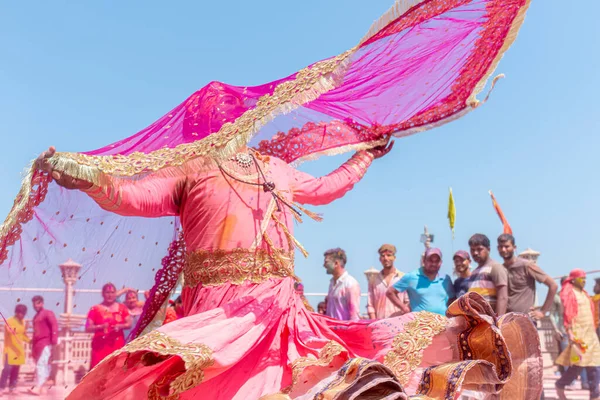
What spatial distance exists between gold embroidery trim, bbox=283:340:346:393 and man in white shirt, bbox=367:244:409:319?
4770 mm

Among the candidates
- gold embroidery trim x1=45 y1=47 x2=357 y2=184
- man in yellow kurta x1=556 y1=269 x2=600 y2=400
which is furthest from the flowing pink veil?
man in yellow kurta x1=556 y1=269 x2=600 y2=400

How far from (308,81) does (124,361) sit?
5.02 feet

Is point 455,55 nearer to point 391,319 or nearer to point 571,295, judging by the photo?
point 391,319

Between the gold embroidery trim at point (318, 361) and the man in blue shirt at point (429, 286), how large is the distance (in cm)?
369

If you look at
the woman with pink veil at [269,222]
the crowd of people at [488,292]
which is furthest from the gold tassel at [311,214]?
the crowd of people at [488,292]

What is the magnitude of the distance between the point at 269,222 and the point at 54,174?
0.99 m

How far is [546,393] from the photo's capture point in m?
8.70

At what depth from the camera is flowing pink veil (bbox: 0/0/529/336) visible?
277cm

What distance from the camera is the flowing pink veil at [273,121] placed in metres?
2.77

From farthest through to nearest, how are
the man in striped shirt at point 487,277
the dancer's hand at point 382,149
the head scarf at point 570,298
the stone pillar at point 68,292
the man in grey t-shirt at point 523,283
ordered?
the head scarf at point 570,298 < the man in grey t-shirt at point 523,283 < the man in striped shirt at point 487,277 < the dancer's hand at point 382,149 < the stone pillar at point 68,292

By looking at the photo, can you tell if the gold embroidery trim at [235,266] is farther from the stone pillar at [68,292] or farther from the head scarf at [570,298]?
the head scarf at [570,298]

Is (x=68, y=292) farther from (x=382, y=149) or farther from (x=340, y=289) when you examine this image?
(x=340, y=289)

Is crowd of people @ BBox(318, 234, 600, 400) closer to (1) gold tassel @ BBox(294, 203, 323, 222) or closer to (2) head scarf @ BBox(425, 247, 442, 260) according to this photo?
(2) head scarf @ BBox(425, 247, 442, 260)

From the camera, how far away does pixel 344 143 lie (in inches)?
144
